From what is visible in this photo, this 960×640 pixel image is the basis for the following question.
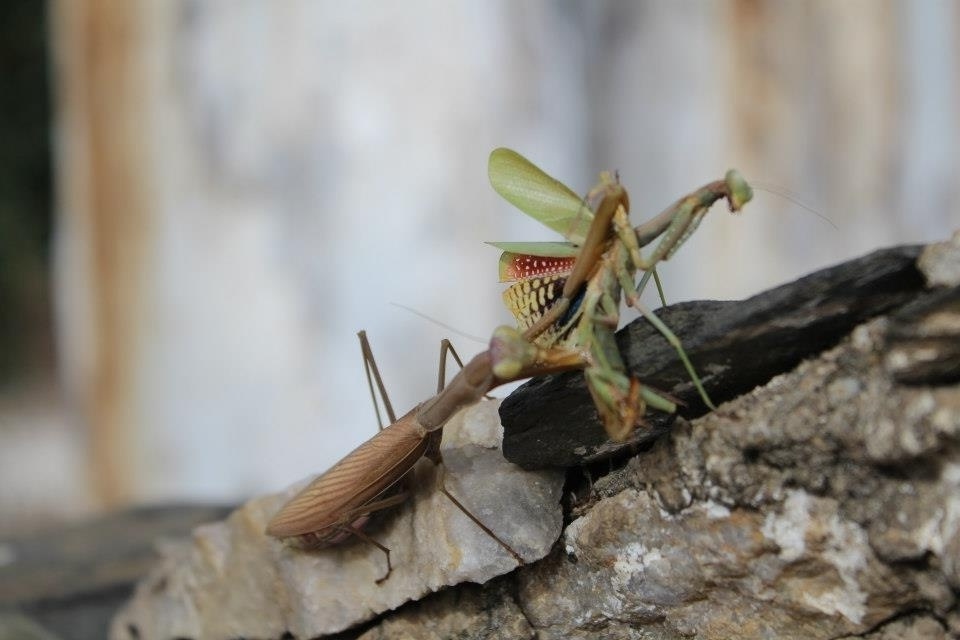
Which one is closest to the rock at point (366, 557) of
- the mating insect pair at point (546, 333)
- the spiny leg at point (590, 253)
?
the mating insect pair at point (546, 333)

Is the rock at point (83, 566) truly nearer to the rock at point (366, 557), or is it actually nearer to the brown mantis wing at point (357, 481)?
the rock at point (366, 557)

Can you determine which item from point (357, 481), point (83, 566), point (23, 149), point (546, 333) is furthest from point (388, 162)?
point (23, 149)

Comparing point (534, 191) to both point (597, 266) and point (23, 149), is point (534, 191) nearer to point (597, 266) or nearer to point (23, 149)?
point (597, 266)


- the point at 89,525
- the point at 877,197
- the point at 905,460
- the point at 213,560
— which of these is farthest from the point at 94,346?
the point at 905,460

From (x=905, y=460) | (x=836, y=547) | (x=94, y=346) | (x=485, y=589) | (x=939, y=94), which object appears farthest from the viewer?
(x=94, y=346)

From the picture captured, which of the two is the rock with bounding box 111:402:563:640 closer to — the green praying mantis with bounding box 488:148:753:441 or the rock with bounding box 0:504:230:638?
the green praying mantis with bounding box 488:148:753:441

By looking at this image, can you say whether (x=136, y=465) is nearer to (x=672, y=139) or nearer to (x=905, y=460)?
(x=672, y=139)

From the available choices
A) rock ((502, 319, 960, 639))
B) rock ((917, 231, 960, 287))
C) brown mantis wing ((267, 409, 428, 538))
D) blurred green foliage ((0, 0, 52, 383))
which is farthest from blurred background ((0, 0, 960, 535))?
blurred green foliage ((0, 0, 52, 383))
